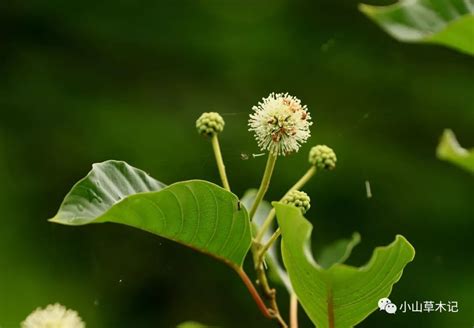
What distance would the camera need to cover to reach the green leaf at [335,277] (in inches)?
29.6

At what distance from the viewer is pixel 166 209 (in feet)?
2.94

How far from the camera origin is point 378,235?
125 inches

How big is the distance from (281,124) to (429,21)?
1.45ft

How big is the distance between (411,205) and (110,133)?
55.9 inches

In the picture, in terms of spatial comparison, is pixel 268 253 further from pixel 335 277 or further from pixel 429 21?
pixel 429 21

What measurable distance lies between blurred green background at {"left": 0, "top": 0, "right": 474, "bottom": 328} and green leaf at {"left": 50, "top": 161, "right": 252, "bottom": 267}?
6.09 ft

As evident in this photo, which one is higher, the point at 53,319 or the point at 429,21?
the point at 429,21

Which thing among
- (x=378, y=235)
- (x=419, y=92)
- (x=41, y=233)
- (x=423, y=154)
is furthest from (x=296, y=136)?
(x=419, y=92)

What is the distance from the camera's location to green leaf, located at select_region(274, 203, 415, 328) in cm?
75

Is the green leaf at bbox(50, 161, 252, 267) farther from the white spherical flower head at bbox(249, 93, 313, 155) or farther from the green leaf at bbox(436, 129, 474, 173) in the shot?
the green leaf at bbox(436, 129, 474, 173)

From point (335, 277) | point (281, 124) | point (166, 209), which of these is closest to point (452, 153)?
point (335, 277)

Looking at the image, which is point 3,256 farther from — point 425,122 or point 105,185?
point 105,185

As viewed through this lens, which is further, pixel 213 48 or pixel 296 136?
pixel 213 48

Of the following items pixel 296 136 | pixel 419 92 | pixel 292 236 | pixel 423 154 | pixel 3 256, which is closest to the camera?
pixel 292 236
